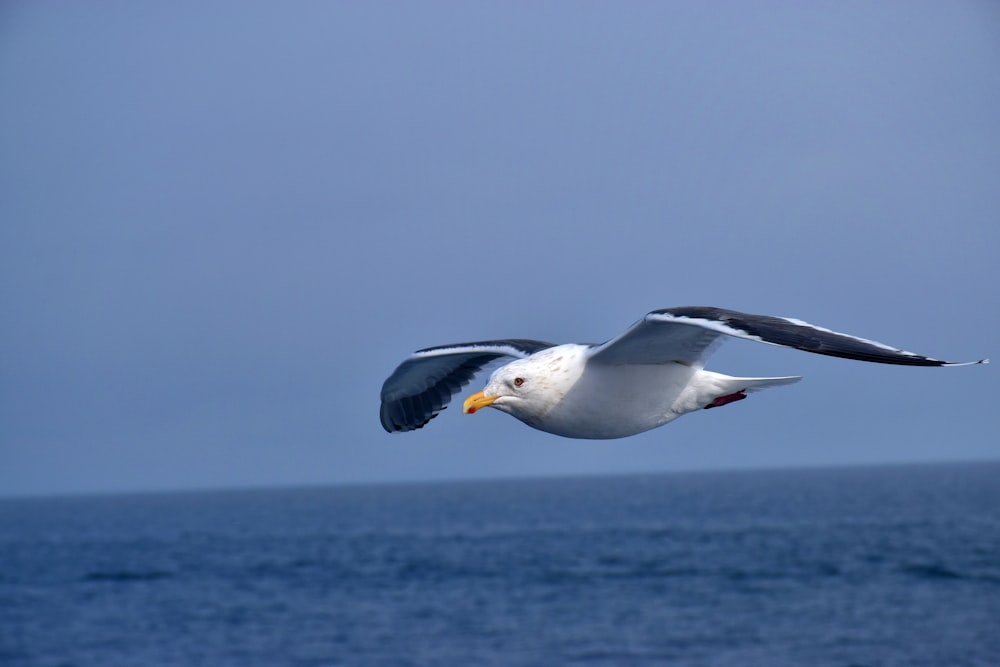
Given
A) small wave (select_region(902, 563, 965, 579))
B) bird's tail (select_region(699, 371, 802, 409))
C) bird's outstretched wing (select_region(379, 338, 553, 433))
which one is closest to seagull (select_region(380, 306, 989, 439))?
bird's tail (select_region(699, 371, 802, 409))

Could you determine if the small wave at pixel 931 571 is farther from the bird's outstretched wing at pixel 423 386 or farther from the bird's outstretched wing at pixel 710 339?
the bird's outstretched wing at pixel 710 339

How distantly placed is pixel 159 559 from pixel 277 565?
12644 mm

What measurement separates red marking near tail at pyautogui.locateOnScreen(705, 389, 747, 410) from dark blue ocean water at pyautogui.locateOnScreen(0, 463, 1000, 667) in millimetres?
33085

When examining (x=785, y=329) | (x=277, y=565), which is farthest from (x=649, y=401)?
(x=277, y=565)

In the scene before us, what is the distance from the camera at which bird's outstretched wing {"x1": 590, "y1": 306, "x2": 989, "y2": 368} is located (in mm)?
7809

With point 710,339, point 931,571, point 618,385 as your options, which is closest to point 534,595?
point 931,571

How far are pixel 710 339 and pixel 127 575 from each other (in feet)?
232

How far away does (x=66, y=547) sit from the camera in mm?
99625

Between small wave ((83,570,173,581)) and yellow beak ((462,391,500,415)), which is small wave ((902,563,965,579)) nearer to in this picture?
small wave ((83,570,173,581))

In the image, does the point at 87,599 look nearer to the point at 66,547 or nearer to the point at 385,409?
the point at 66,547

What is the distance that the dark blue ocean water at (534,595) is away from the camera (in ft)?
148

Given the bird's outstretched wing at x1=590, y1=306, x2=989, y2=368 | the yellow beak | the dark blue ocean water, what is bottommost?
the dark blue ocean water

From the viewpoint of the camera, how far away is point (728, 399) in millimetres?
10672

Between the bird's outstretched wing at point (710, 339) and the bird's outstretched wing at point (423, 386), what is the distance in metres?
3.50
